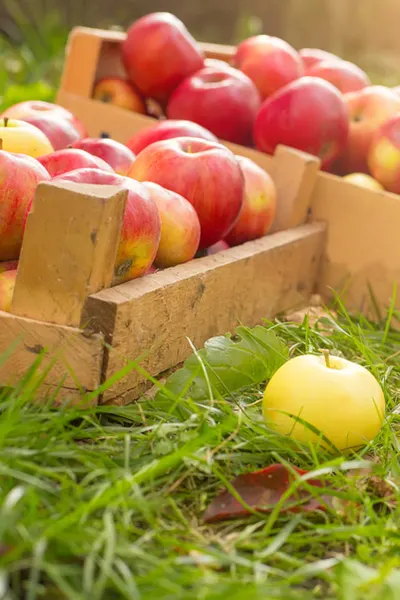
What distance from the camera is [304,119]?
113 inches

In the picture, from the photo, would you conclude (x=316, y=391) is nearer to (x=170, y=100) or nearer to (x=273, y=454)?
(x=273, y=454)

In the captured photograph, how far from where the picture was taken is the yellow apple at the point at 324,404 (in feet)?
5.47

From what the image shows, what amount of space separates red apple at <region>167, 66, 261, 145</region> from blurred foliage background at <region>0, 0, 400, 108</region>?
1906 mm

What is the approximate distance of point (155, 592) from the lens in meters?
1.19

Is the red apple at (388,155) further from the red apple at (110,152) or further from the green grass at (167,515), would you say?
the green grass at (167,515)

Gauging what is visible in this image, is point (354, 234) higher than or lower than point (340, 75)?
lower

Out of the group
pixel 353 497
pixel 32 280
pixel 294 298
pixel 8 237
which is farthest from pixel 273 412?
pixel 294 298

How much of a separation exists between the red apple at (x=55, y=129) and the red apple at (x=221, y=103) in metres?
0.58

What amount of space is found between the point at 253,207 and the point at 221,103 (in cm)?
61

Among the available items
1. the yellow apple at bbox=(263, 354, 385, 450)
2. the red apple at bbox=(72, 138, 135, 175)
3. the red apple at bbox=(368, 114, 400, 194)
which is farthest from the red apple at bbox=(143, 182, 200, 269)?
the red apple at bbox=(368, 114, 400, 194)

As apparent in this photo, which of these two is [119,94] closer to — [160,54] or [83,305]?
[160,54]

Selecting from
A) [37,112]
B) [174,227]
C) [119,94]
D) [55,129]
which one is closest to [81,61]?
[119,94]

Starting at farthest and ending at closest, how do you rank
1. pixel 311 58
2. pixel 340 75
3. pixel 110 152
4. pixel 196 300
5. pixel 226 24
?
pixel 226 24 < pixel 311 58 < pixel 340 75 < pixel 110 152 < pixel 196 300

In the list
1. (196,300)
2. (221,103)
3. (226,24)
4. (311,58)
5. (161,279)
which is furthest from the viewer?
(226,24)
